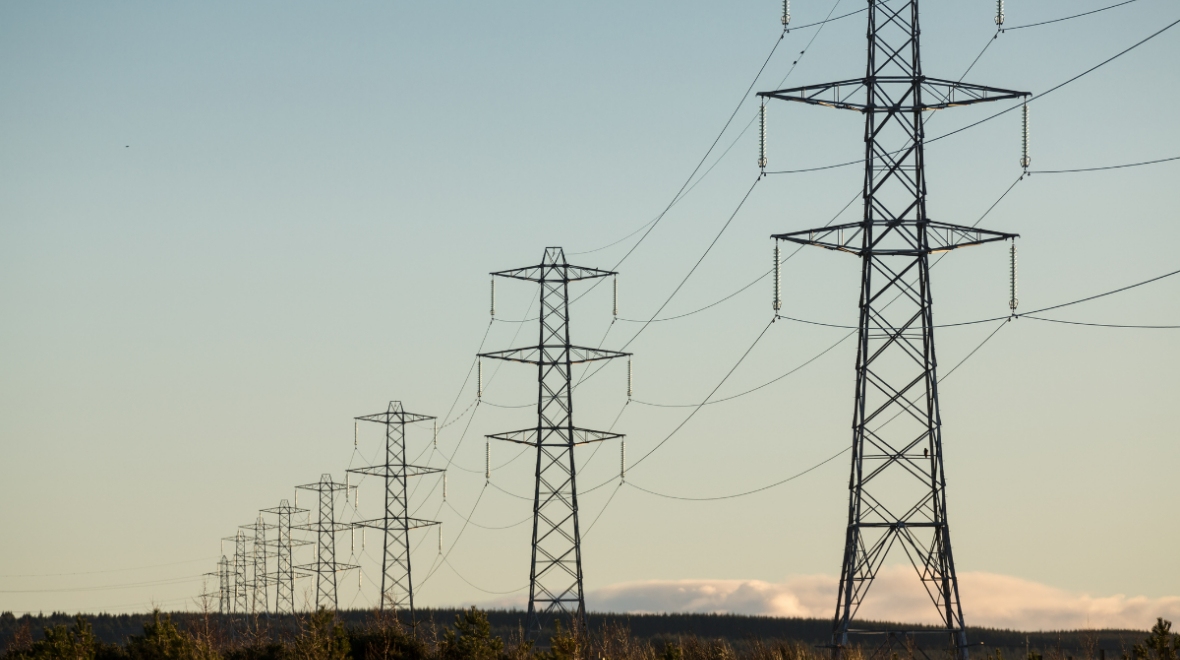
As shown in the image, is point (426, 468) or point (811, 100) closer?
point (811, 100)

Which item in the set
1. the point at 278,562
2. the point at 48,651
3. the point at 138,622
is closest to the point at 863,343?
the point at 48,651

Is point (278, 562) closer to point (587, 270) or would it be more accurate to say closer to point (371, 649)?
point (587, 270)

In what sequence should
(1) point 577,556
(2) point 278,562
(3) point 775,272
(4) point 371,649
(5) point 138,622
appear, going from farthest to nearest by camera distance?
(5) point 138,622
(2) point 278,562
(1) point 577,556
(3) point 775,272
(4) point 371,649

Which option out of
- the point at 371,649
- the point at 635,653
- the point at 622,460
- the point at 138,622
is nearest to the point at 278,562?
the point at 622,460

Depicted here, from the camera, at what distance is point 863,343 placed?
3859cm

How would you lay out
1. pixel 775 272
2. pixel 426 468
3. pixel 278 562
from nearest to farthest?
pixel 775 272, pixel 426 468, pixel 278 562

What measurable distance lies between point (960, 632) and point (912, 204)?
10055mm

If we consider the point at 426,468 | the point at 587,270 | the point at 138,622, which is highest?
the point at 587,270

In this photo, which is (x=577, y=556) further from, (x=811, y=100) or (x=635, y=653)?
(x=635, y=653)

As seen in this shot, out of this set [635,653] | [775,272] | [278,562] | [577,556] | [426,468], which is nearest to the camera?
[635,653]

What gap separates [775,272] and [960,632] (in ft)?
30.5

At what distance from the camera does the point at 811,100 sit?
38312mm

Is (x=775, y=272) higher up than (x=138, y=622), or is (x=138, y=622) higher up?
(x=775, y=272)

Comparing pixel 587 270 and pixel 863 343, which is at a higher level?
pixel 587 270
